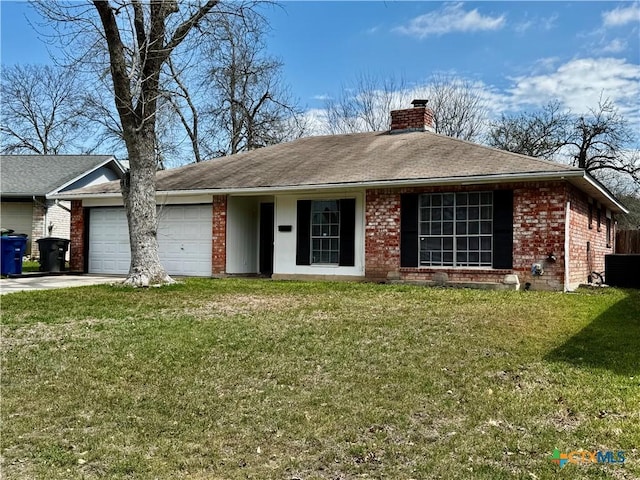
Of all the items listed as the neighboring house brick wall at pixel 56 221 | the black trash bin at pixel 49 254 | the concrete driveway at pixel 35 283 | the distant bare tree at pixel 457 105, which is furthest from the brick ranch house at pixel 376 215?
the distant bare tree at pixel 457 105

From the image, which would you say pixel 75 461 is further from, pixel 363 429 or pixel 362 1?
pixel 362 1

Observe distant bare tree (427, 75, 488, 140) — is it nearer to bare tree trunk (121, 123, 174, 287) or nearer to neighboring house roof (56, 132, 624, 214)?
neighboring house roof (56, 132, 624, 214)

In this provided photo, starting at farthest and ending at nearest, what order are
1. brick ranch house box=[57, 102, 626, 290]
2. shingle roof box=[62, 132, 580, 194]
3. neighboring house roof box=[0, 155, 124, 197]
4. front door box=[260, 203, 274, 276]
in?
neighboring house roof box=[0, 155, 124, 197]
front door box=[260, 203, 274, 276]
shingle roof box=[62, 132, 580, 194]
brick ranch house box=[57, 102, 626, 290]

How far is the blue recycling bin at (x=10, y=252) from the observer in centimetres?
1510

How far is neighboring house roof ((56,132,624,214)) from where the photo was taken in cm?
1244

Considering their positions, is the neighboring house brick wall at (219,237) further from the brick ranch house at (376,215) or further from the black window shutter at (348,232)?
the black window shutter at (348,232)

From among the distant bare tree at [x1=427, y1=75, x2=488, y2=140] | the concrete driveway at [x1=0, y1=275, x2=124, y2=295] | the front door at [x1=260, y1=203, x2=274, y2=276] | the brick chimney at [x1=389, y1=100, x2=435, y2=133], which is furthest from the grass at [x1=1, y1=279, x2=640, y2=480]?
the distant bare tree at [x1=427, y1=75, x2=488, y2=140]

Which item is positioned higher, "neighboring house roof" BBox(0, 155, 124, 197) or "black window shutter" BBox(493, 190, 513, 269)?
"neighboring house roof" BBox(0, 155, 124, 197)

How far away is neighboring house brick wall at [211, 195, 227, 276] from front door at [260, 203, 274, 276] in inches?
57.1

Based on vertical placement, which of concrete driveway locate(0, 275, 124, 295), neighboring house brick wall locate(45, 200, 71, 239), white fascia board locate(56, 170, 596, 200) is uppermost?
white fascia board locate(56, 170, 596, 200)

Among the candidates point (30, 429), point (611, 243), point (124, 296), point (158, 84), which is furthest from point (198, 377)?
point (611, 243)

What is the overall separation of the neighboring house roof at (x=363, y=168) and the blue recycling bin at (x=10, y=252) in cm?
269

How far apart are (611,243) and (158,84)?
15652 mm

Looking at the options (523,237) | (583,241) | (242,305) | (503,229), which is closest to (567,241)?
(523,237)
